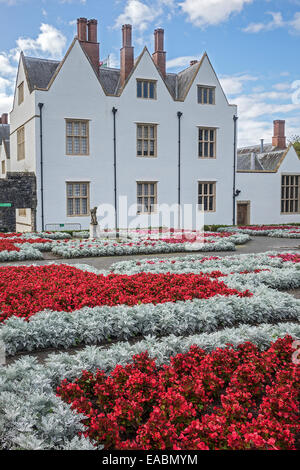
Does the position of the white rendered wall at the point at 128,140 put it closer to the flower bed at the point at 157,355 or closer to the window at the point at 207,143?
the window at the point at 207,143

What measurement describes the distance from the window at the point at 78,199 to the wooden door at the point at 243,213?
11.4m

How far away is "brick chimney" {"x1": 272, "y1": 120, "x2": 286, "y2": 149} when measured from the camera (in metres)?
38.9

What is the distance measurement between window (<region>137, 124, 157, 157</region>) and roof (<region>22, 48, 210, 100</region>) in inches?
109

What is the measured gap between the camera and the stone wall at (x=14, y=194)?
23484 millimetres

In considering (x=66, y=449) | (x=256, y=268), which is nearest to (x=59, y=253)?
(x=256, y=268)

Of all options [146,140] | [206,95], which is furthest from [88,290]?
[206,95]

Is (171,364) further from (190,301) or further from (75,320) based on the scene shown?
(190,301)

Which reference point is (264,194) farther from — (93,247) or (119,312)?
(119,312)

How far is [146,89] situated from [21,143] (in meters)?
9.00

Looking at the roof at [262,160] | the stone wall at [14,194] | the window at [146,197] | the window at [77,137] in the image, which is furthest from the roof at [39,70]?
the roof at [262,160]

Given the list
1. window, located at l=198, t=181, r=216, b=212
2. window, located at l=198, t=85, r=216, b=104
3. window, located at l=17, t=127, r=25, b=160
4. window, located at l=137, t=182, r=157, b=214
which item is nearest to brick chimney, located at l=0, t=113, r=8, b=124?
window, located at l=17, t=127, r=25, b=160

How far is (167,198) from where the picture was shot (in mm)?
27516

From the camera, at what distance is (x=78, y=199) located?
25328mm

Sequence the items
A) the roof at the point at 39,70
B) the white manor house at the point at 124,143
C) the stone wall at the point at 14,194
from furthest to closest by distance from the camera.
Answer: the roof at the point at 39,70 < the white manor house at the point at 124,143 < the stone wall at the point at 14,194
